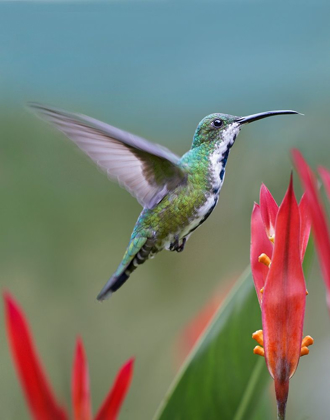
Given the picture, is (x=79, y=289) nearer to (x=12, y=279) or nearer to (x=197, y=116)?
(x=12, y=279)

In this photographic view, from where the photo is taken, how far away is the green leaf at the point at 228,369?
447 mm

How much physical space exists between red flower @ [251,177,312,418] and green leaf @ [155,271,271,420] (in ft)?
0.38

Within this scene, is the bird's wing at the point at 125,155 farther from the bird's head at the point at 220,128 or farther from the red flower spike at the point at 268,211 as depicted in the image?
the red flower spike at the point at 268,211

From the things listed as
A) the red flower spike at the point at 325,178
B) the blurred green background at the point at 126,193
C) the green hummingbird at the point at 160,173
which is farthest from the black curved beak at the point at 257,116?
the blurred green background at the point at 126,193

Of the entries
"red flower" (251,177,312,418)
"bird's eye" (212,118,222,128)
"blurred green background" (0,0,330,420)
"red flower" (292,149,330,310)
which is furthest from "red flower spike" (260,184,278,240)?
"blurred green background" (0,0,330,420)

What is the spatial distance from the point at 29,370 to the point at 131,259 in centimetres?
35

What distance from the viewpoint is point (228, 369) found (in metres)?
0.47

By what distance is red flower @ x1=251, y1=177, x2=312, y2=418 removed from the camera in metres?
0.29

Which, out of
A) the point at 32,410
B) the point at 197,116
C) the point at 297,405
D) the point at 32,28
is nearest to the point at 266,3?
the point at 197,116

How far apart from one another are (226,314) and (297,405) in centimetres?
86

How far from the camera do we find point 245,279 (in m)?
0.47

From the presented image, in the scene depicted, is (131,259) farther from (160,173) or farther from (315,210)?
(315,210)

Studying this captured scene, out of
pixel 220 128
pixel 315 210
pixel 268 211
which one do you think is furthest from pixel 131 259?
pixel 315 210

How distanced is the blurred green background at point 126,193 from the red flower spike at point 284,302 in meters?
1.08
